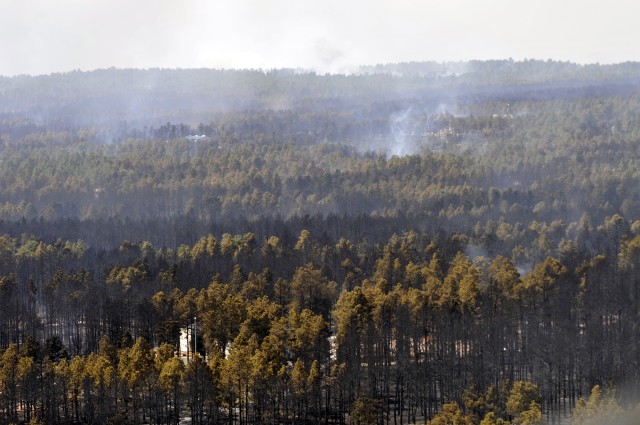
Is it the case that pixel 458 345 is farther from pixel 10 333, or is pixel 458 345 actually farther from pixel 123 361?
pixel 10 333

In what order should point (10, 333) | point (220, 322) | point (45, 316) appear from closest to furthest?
point (220, 322) → point (10, 333) → point (45, 316)

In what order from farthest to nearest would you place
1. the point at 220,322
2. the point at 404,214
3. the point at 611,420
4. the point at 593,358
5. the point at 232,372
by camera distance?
the point at 404,214 → the point at 220,322 → the point at 593,358 → the point at 232,372 → the point at 611,420

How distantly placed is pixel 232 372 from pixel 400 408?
36.9ft

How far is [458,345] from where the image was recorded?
89.2 meters

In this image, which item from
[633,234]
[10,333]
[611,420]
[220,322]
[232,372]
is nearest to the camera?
[611,420]

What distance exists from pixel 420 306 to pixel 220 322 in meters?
15.2

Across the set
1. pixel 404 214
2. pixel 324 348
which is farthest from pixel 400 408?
pixel 404 214


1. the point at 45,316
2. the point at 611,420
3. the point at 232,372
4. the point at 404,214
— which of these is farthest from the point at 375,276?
the point at 404,214

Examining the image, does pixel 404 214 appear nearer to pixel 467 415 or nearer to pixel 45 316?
pixel 45 316

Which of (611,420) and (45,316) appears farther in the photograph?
(45,316)

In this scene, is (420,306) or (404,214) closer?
(420,306)

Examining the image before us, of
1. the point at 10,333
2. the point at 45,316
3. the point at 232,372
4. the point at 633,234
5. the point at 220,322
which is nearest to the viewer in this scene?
the point at 232,372

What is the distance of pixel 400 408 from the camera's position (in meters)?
80.6

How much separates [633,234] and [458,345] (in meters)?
62.7
